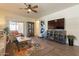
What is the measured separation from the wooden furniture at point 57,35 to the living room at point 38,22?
0.05 meters

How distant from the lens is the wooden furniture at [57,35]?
143 inches

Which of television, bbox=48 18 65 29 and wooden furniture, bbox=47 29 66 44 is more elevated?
television, bbox=48 18 65 29

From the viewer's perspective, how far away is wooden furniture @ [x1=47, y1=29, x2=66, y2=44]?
364 cm

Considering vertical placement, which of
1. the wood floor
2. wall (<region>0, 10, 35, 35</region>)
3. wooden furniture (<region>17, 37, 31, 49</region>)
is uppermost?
wall (<region>0, 10, 35, 35</region>)

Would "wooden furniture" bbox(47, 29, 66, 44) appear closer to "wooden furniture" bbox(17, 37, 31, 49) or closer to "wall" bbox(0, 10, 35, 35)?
"wooden furniture" bbox(17, 37, 31, 49)

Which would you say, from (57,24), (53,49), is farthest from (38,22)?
(53,49)

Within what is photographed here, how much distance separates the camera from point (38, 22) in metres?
3.17

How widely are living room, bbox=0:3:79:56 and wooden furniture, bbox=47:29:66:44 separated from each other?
0.05m

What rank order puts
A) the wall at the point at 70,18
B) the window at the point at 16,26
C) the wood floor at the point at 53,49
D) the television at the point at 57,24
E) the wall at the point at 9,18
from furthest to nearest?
the television at the point at 57,24 < the wood floor at the point at 53,49 < the wall at the point at 70,18 < the window at the point at 16,26 < the wall at the point at 9,18

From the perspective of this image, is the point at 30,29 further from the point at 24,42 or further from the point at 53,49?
the point at 53,49

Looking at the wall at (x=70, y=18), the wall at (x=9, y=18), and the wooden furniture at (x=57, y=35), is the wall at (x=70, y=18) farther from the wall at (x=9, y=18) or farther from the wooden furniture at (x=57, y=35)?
the wall at (x=9, y=18)

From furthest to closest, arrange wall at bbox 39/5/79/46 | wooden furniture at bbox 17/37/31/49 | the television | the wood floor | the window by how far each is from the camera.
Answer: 1. the television
2. the wood floor
3. wall at bbox 39/5/79/46
4. wooden furniture at bbox 17/37/31/49
5. the window

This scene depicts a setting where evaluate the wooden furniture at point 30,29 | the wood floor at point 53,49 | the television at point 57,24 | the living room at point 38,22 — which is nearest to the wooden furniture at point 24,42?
the living room at point 38,22

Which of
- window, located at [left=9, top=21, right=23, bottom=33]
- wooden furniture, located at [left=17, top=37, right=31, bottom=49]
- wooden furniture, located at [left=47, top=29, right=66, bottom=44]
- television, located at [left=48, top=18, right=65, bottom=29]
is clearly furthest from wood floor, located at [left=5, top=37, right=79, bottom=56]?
window, located at [left=9, top=21, right=23, bottom=33]
